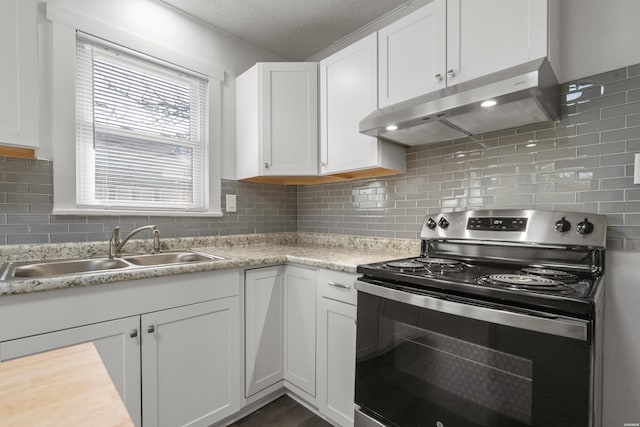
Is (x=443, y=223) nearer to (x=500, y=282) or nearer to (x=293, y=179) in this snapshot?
(x=500, y=282)

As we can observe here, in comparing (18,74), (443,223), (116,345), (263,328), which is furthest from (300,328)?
(18,74)

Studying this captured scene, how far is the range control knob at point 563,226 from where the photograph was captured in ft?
4.44

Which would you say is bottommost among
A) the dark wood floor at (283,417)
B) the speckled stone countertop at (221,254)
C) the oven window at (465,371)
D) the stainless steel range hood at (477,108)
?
the dark wood floor at (283,417)

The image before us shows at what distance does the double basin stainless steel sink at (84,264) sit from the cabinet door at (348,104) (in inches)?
39.8

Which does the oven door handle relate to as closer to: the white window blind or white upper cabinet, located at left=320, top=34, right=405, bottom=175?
white upper cabinet, located at left=320, top=34, right=405, bottom=175

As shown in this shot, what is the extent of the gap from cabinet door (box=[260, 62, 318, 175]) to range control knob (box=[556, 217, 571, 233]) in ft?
4.73

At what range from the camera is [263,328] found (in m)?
1.90

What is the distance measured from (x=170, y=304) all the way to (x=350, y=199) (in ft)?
4.84

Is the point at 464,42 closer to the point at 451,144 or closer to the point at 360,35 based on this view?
the point at 451,144

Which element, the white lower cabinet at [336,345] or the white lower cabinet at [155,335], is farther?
the white lower cabinet at [336,345]

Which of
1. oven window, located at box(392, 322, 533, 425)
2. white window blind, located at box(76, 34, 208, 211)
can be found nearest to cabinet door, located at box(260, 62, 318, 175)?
white window blind, located at box(76, 34, 208, 211)

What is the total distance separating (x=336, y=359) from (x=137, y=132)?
1873 mm

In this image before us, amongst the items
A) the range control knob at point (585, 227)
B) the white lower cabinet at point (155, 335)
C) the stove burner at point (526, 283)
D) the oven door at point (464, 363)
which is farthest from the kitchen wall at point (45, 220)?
the range control knob at point (585, 227)

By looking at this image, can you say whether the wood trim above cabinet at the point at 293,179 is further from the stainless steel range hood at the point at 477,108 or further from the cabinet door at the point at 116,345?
the cabinet door at the point at 116,345
